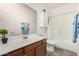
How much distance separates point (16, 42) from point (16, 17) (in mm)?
400

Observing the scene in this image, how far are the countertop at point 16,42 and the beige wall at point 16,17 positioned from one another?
10cm

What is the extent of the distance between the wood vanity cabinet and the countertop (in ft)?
0.19

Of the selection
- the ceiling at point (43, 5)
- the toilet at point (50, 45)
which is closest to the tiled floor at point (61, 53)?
the toilet at point (50, 45)

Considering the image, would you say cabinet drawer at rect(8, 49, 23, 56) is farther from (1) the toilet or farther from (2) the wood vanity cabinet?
(1) the toilet

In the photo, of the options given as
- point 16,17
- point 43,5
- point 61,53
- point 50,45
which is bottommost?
point 61,53

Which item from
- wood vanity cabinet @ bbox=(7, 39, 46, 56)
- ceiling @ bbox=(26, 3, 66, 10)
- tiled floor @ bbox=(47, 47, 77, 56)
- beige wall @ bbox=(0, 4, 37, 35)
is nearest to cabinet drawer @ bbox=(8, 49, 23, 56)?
wood vanity cabinet @ bbox=(7, 39, 46, 56)

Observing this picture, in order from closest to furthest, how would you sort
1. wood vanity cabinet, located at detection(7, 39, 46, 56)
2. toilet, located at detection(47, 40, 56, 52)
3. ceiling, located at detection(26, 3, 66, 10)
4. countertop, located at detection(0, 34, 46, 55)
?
countertop, located at detection(0, 34, 46, 55)
wood vanity cabinet, located at detection(7, 39, 46, 56)
ceiling, located at detection(26, 3, 66, 10)
toilet, located at detection(47, 40, 56, 52)

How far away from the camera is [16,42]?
58.9 inches

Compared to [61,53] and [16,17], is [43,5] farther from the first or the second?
[61,53]

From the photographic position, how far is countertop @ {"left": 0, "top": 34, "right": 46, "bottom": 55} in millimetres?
1233

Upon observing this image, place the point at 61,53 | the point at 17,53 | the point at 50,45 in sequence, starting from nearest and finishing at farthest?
the point at 17,53, the point at 61,53, the point at 50,45

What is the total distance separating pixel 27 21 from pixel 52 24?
433mm

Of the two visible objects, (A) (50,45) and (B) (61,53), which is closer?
(B) (61,53)

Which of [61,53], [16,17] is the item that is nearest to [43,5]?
[16,17]
